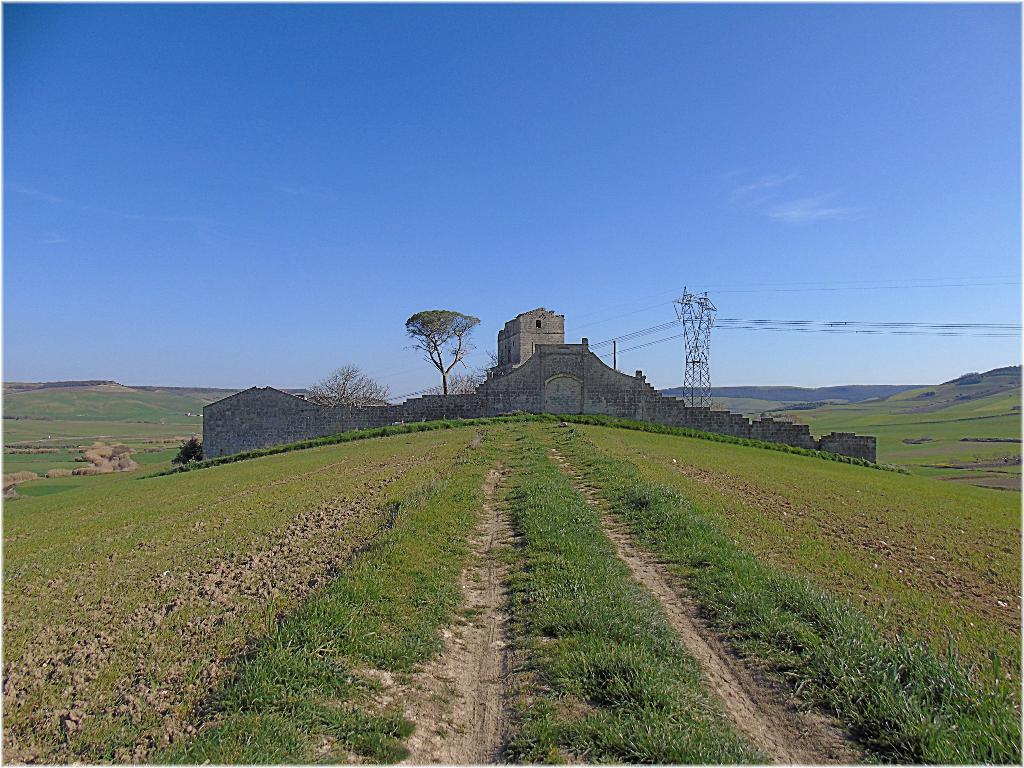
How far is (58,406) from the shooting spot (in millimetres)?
93688

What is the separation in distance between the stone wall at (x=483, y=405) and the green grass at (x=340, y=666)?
29604mm

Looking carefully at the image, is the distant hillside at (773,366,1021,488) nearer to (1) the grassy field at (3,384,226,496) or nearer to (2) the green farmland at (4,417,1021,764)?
(2) the green farmland at (4,417,1021,764)

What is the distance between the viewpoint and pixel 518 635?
5.78m

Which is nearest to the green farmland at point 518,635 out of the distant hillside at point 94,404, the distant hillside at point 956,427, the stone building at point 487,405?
the stone building at point 487,405

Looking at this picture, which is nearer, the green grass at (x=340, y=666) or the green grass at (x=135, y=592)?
the green grass at (x=340, y=666)

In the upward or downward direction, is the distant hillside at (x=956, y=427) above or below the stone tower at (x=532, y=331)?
below

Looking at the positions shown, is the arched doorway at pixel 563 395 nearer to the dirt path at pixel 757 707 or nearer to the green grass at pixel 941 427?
the green grass at pixel 941 427

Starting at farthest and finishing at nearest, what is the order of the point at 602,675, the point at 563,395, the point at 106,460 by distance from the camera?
A: the point at 106,460 → the point at 563,395 → the point at 602,675

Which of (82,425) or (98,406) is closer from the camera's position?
(82,425)

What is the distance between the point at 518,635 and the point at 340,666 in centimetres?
171

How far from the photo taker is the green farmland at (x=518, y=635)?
4.14 meters

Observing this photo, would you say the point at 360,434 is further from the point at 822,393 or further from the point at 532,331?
the point at 822,393

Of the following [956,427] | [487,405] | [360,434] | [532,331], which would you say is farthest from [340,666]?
[956,427]

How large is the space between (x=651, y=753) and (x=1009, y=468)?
50.0m
